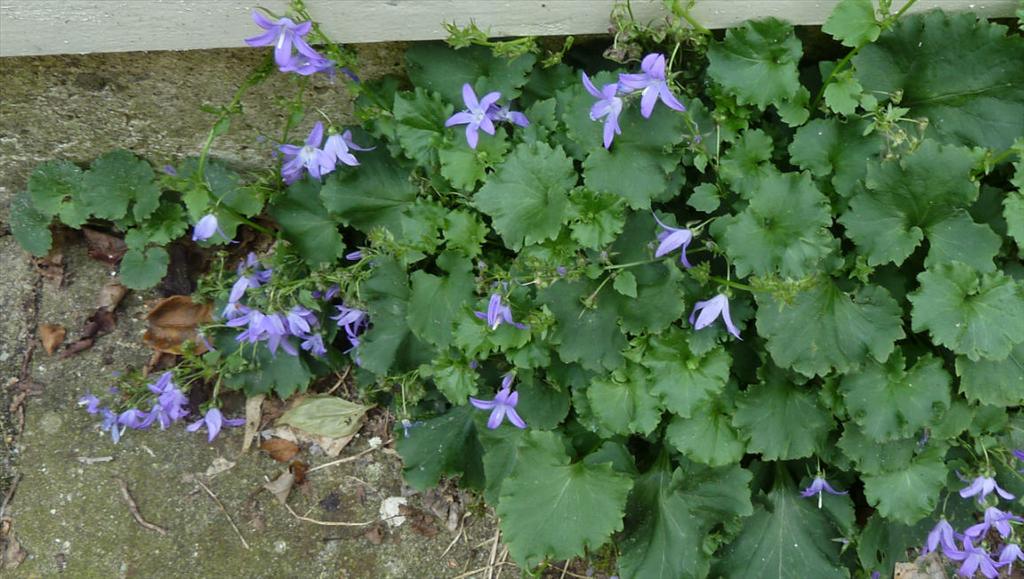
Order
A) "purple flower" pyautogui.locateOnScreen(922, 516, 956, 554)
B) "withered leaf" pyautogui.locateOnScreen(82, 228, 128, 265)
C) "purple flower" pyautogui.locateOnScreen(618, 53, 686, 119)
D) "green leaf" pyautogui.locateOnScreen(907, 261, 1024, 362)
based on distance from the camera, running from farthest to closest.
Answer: "withered leaf" pyautogui.locateOnScreen(82, 228, 128, 265) < "purple flower" pyautogui.locateOnScreen(922, 516, 956, 554) < "green leaf" pyautogui.locateOnScreen(907, 261, 1024, 362) < "purple flower" pyautogui.locateOnScreen(618, 53, 686, 119)

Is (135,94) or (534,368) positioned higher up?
(135,94)

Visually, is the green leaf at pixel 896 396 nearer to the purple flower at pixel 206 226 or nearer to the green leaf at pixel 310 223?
the green leaf at pixel 310 223

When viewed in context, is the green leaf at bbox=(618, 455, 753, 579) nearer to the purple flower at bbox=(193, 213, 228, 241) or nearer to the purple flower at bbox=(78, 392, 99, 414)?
the purple flower at bbox=(193, 213, 228, 241)

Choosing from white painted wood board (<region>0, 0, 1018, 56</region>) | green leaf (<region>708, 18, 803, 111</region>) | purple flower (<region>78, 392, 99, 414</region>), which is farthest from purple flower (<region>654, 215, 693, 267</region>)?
purple flower (<region>78, 392, 99, 414</region>)

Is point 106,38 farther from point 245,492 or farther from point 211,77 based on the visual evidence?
point 245,492

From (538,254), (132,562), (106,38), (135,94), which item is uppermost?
(106,38)

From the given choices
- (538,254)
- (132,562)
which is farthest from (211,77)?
(132,562)
